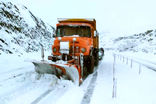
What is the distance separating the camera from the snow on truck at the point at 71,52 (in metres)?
5.86

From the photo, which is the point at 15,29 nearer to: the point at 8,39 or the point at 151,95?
the point at 8,39

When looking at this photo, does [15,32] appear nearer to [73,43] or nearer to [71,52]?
[71,52]

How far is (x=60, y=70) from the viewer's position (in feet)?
19.4

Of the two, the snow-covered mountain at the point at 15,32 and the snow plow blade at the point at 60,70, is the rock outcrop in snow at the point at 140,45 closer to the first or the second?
the snow-covered mountain at the point at 15,32

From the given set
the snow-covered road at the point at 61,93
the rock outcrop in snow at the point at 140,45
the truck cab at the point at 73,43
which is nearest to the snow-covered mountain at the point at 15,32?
the truck cab at the point at 73,43

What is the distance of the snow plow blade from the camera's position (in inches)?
215

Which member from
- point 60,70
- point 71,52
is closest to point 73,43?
point 71,52

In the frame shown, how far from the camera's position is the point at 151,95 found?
5.36 m

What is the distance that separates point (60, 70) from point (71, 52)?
73.5 inches

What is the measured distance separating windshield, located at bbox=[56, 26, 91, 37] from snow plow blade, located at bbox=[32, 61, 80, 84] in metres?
2.77

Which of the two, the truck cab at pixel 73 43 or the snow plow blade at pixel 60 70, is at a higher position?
the truck cab at pixel 73 43

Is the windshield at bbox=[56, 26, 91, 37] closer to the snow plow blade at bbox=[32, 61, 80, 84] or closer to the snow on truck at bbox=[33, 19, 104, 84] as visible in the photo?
the snow on truck at bbox=[33, 19, 104, 84]

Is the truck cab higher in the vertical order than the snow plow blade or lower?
higher

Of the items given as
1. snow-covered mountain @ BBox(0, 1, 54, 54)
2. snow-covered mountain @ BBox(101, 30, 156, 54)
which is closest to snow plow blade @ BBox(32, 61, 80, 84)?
snow-covered mountain @ BBox(0, 1, 54, 54)
